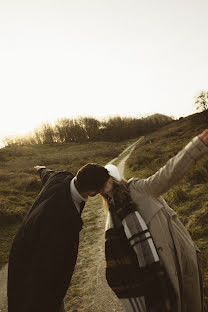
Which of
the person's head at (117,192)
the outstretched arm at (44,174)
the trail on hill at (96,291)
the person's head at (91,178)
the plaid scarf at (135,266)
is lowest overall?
the trail on hill at (96,291)

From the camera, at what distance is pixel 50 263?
6.63 ft

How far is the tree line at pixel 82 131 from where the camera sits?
255 ft

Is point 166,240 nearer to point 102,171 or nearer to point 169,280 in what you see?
point 169,280

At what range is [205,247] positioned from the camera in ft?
14.1

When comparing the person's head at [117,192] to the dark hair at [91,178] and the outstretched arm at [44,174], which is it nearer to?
the dark hair at [91,178]

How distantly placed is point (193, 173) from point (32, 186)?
28.5ft

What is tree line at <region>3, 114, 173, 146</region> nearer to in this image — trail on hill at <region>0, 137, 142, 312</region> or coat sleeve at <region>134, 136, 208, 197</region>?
trail on hill at <region>0, 137, 142, 312</region>

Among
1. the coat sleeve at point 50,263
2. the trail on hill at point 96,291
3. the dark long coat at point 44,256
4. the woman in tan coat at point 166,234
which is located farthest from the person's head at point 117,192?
the trail on hill at point 96,291

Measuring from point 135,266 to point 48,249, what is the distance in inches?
37.5

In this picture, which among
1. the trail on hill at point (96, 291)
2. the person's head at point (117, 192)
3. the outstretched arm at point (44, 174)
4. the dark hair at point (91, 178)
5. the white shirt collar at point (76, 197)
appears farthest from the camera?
the trail on hill at point (96, 291)

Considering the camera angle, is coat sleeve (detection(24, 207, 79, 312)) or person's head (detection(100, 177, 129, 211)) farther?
person's head (detection(100, 177, 129, 211))

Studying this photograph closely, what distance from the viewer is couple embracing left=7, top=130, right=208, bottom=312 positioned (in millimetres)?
2045

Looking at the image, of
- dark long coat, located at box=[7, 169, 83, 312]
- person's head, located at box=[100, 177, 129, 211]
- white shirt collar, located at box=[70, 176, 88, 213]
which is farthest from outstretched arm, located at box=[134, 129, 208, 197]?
dark long coat, located at box=[7, 169, 83, 312]

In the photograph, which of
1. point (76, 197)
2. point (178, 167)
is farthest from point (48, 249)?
point (178, 167)
